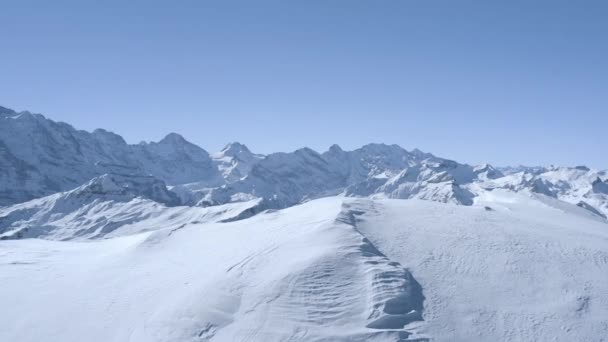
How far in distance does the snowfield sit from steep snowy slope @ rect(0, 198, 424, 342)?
0.30ft

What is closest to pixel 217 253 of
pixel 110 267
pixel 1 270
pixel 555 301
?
pixel 110 267

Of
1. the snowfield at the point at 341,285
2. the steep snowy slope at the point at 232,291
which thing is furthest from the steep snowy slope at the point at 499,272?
the steep snowy slope at the point at 232,291

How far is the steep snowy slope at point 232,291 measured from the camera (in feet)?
89.4

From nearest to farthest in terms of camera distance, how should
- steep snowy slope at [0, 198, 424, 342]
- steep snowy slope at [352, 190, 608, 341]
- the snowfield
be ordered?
steep snowy slope at [352, 190, 608, 341] → the snowfield → steep snowy slope at [0, 198, 424, 342]

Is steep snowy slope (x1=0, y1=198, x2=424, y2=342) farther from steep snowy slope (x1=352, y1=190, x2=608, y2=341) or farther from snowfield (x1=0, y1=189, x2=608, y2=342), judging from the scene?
steep snowy slope (x1=352, y1=190, x2=608, y2=341)

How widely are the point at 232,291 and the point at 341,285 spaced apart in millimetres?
6936

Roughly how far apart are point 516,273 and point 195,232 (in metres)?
32.3

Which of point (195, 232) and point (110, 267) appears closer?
point (110, 267)

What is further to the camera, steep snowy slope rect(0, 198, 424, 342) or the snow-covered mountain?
steep snowy slope rect(0, 198, 424, 342)

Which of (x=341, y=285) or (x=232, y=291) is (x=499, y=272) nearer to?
(x=341, y=285)

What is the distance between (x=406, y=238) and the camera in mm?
37562

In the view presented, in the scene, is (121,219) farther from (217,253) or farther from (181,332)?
(181,332)

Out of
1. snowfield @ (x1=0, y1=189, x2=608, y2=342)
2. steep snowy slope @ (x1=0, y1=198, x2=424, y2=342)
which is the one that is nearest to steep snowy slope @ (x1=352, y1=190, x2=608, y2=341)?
snowfield @ (x1=0, y1=189, x2=608, y2=342)

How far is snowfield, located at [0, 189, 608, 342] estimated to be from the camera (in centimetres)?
2661
